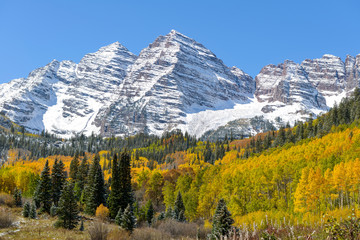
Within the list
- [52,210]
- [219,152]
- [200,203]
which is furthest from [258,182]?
[219,152]

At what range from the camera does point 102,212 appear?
57.3 metres

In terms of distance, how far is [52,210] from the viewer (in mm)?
52844

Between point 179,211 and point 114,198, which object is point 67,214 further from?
point 179,211

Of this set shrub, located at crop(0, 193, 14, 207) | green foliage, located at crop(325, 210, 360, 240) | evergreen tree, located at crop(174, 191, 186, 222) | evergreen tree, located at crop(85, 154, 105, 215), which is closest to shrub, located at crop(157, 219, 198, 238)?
evergreen tree, located at crop(174, 191, 186, 222)

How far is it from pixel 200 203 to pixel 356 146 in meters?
38.8

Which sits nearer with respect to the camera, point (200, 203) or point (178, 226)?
point (178, 226)

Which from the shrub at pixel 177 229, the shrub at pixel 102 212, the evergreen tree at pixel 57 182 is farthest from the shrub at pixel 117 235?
the evergreen tree at pixel 57 182

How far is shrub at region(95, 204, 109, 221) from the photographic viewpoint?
56.2 meters

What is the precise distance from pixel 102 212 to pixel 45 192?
13.3m

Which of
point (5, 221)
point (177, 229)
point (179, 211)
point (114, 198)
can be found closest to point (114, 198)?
point (114, 198)

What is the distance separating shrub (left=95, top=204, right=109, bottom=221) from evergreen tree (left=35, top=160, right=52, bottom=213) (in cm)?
1012

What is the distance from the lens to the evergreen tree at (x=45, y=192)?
59344 millimetres

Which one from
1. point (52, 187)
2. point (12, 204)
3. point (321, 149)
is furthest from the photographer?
point (321, 149)

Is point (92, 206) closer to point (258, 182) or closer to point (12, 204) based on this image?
point (12, 204)
